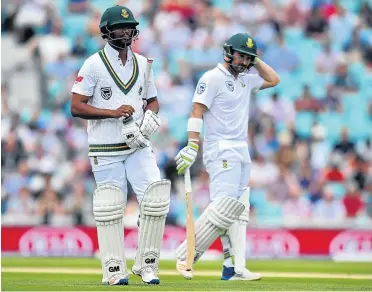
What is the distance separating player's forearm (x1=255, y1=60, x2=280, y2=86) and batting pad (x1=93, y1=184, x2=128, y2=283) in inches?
68.9

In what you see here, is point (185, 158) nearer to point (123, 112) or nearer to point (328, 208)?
point (123, 112)

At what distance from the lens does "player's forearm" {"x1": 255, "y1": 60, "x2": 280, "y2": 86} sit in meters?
8.20

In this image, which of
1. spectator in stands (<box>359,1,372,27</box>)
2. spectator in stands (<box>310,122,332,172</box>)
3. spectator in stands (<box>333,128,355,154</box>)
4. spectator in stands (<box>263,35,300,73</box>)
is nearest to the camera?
spectator in stands (<box>310,122,332,172</box>)

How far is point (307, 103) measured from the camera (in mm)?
15438

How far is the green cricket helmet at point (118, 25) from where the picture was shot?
707cm

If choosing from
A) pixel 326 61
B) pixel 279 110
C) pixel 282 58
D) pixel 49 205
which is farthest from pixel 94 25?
pixel 49 205

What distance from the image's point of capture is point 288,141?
1468 centimetres

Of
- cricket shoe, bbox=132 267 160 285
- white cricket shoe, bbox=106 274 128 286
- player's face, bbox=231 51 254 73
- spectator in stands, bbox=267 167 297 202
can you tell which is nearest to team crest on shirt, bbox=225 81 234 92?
player's face, bbox=231 51 254 73

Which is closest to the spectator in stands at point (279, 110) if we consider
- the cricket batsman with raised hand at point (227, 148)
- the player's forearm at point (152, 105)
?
the cricket batsman with raised hand at point (227, 148)

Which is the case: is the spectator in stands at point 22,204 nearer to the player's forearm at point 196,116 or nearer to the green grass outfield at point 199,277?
the green grass outfield at point 199,277

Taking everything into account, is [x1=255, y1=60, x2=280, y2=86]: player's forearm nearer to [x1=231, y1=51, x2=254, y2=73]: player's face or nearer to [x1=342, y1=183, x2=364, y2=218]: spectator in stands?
[x1=231, y1=51, x2=254, y2=73]: player's face

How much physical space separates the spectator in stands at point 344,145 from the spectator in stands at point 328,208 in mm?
1026

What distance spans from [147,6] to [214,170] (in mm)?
9549

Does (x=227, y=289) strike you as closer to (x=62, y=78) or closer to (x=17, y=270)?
(x=17, y=270)
